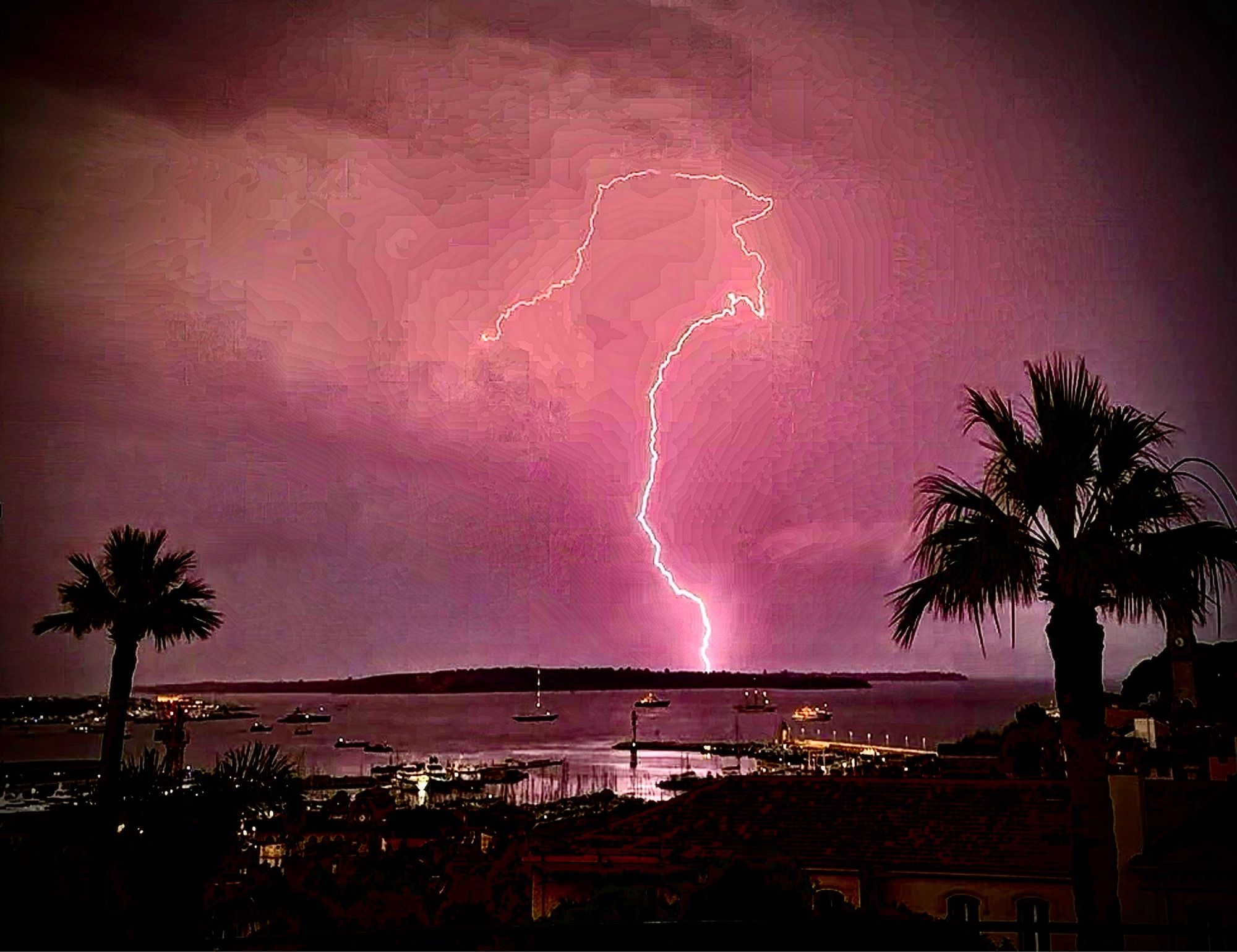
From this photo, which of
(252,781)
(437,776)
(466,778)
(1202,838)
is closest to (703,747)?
(466,778)

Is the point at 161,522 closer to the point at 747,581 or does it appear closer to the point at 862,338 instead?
the point at 747,581

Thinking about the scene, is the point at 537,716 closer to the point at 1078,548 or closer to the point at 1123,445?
the point at 1123,445

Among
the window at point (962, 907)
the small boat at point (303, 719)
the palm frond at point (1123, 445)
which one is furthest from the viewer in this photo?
the small boat at point (303, 719)

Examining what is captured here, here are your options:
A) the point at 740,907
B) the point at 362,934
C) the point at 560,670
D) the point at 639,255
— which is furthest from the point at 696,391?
the point at 560,670

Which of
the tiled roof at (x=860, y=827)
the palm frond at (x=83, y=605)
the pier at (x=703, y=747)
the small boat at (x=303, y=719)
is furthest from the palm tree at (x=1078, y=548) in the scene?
the small boat at (x=303, y=719)

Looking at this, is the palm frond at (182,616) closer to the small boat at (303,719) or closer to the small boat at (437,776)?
the small boat at (437,776)
